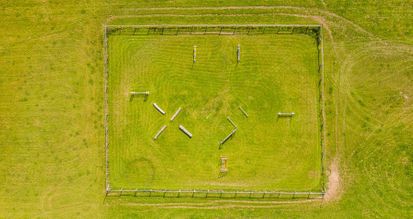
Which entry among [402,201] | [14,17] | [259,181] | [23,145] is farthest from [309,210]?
[14,17]

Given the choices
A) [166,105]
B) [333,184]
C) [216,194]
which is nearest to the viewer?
[333,184]

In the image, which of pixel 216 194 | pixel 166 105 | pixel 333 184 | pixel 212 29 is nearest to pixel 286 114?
pixel 333 184

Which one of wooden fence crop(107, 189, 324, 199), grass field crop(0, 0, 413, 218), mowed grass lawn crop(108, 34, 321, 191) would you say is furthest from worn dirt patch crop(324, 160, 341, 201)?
mowed grass lawn crop(108, 34, 321, 191)

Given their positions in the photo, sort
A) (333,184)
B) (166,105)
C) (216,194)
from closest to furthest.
Answer: (333,184)
(216,194)
(166,105)

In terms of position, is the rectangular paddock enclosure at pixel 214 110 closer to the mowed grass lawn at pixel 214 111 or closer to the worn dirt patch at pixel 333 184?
the mowed grass lawn at pixel 214 111

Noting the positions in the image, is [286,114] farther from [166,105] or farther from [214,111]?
[166,105]

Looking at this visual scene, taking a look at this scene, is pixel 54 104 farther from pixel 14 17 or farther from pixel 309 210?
pixel 309 210

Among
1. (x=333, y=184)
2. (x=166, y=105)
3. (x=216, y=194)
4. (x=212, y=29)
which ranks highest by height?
(x=212, y=29)

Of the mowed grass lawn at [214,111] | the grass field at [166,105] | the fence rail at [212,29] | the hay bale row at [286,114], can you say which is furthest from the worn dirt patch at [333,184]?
the fence rail at [212,29]
